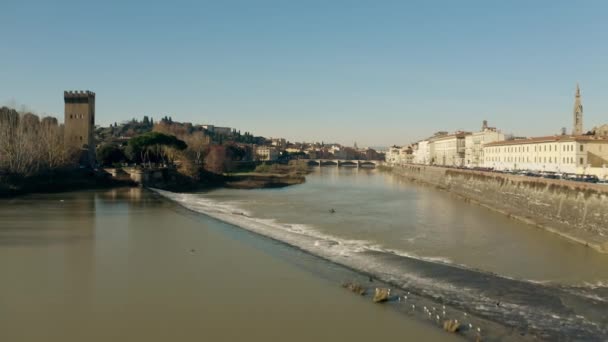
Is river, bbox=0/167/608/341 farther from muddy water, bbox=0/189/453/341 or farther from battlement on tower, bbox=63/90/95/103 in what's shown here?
battlement on tower, bbox=63/90/95/103

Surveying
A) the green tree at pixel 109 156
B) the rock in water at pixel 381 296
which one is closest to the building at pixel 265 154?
the green tree at pixel 109 156

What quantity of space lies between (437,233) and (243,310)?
35.3 ft

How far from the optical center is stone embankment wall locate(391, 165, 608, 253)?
1620 centimetres

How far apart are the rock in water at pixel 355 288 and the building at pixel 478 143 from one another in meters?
47.1

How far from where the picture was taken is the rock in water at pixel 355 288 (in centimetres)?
966

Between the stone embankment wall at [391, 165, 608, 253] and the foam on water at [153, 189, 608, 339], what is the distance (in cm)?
541

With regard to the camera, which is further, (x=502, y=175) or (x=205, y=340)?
(x=502, y=175)

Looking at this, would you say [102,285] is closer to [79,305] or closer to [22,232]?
[79,305]

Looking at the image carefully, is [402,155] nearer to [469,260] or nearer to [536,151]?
[536,151]

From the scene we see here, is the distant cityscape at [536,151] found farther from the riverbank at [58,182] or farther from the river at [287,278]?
the riverbank at [58,182]

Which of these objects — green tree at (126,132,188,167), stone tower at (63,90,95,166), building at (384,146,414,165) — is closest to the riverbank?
green tree at (126,132,188,167)

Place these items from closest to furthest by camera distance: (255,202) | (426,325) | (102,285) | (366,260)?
(426,325)
(102,285)
(366,260)
(255,202)

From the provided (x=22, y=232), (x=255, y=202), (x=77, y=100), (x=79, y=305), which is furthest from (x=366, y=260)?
(x=77, y=100)

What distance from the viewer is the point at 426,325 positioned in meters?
7.97
